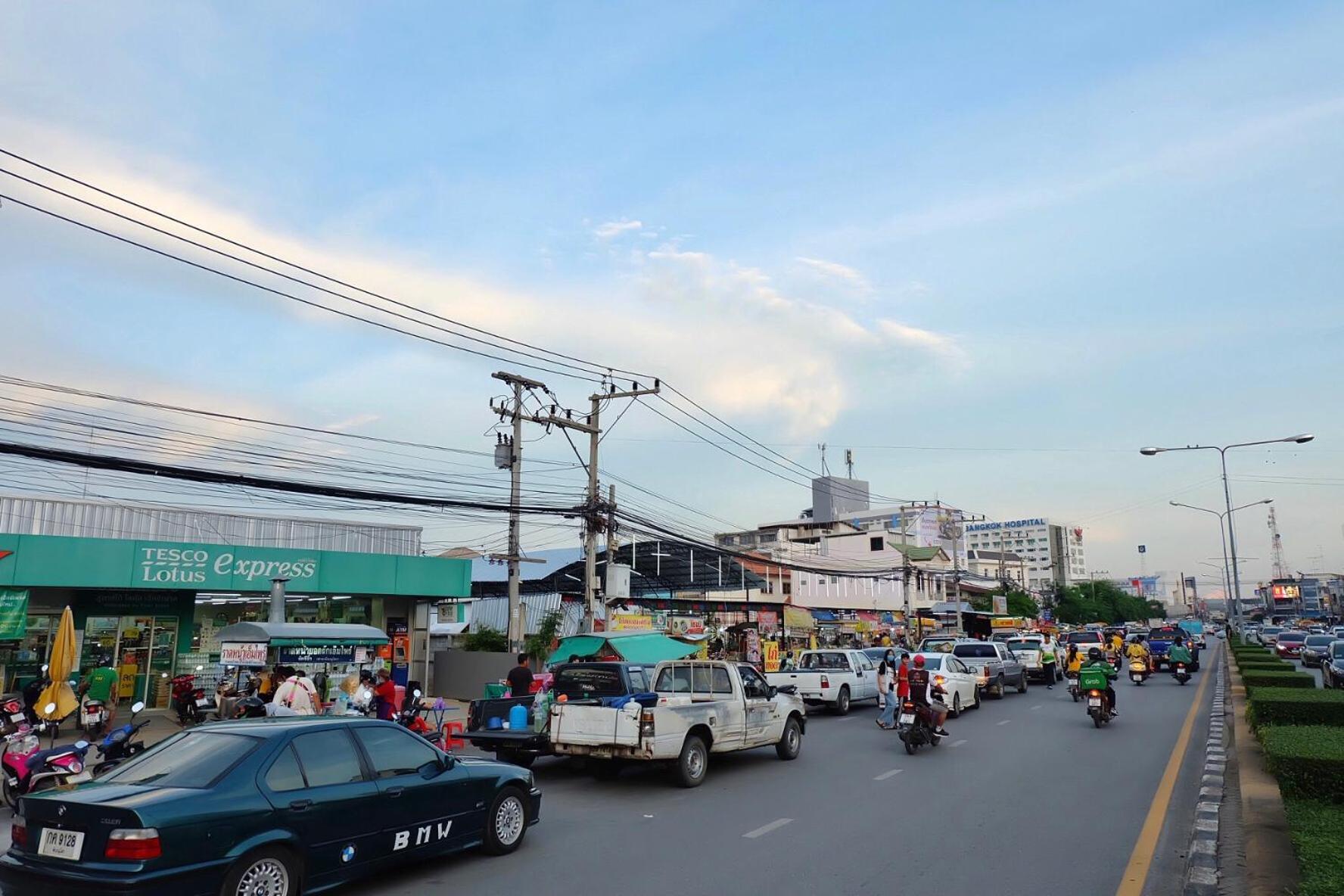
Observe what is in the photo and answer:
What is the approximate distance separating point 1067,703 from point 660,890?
815 inches

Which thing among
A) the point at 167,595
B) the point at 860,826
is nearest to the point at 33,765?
the point at 860,826

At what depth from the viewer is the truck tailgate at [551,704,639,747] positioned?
1210 cm

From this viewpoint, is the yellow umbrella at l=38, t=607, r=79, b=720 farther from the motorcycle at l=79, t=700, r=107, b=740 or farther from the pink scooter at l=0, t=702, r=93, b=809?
the pink scooter at l=0, t=702, r=93, b=809

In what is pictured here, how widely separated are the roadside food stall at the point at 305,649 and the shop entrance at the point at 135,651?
264 cm

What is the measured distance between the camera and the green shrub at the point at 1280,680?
17.2 m

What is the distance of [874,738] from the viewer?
59.1ft

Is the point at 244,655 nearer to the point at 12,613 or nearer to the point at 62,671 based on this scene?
the point at 62,671

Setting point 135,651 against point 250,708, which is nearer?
point 250,708

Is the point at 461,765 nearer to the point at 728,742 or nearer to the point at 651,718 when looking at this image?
the point at 651,718

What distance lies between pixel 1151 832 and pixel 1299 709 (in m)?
4.32

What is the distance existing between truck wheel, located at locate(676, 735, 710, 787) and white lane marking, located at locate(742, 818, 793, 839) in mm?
2368

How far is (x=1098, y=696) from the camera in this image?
1908 centimetres

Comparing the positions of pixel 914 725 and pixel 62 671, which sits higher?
pixel 62 671

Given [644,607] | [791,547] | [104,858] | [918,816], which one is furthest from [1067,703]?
[791,547]
